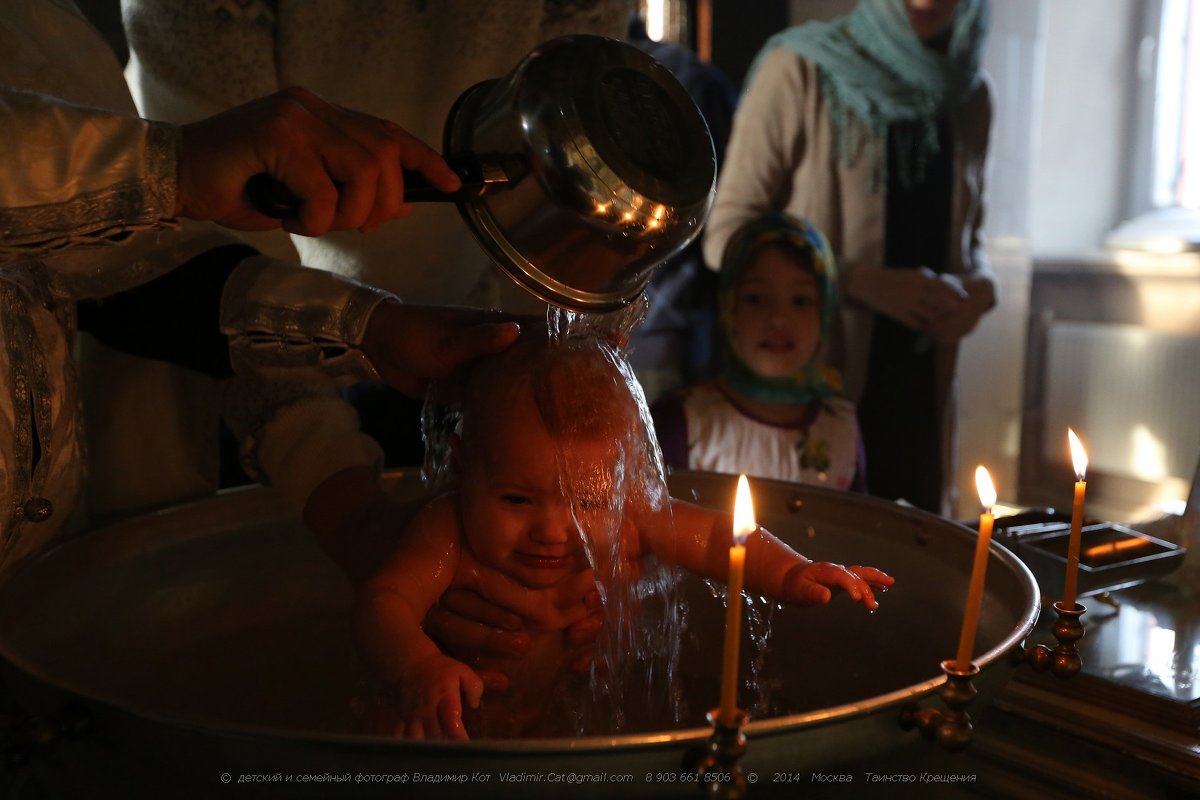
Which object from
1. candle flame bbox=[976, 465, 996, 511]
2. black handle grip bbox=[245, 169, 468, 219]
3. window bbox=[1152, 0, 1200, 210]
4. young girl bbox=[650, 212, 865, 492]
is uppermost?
window bbox=[1152, 0, 1200, 210]

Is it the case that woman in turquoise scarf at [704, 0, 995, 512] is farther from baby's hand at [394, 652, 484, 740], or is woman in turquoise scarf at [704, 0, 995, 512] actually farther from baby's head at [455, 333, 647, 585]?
baby's hand at [394, 652, 484, 740]

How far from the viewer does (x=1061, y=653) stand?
1.84 ft

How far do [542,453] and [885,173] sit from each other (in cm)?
154

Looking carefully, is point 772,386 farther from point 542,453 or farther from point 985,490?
point 985,490

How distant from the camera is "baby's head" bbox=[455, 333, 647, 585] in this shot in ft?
2.58

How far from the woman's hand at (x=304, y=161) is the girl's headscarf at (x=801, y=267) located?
1.22 meters

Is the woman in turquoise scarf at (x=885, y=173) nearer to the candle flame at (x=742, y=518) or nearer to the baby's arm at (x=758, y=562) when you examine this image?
the baby's arm at (x=758, y=562)

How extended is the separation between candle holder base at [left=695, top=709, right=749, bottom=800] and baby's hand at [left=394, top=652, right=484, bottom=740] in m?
0.21

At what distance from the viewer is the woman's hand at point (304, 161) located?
56 cm

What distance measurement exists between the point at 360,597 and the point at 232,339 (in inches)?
9.4

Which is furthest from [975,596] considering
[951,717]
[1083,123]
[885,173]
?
[1083,123]

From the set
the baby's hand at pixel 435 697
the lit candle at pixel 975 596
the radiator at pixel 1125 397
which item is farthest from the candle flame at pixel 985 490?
the radiator at pixel 1125 397

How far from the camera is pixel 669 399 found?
5.86 feet

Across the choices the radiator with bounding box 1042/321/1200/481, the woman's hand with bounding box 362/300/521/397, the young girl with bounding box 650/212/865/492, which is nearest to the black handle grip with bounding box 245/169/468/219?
the woman's hand with bounding box 362/300/521/397
